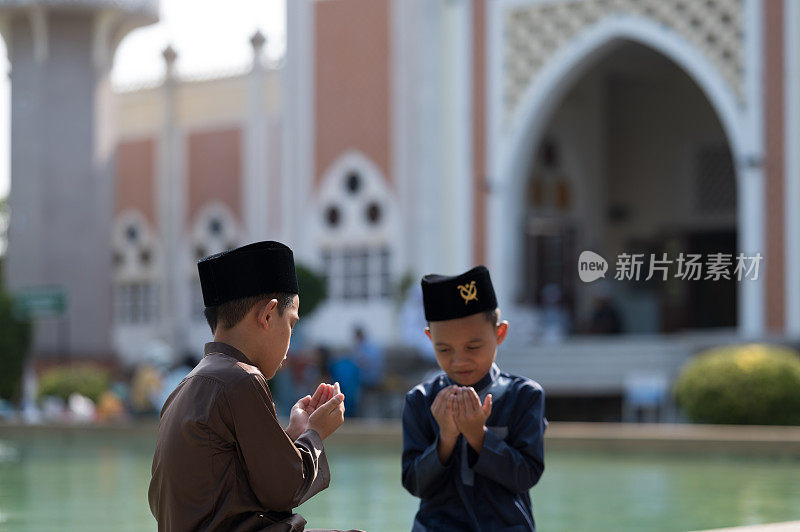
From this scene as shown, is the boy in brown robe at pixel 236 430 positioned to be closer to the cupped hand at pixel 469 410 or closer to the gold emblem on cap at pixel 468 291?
the cupped hand at pixel 469 410

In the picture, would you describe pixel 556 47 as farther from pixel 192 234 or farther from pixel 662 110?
pixel 192 234

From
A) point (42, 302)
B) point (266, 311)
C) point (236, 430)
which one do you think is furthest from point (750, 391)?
point (236, 430)

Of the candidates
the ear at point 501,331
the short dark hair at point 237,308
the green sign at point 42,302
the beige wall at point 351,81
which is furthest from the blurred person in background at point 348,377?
the short dark hair at point 237,308

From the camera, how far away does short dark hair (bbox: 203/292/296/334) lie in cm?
246

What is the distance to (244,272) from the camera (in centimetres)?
243

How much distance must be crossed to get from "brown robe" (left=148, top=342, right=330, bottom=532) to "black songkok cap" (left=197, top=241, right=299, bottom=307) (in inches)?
6.0

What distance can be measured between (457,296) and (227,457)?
0.86 m

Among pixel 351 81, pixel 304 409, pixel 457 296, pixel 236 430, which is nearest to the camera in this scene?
pixel 236 430

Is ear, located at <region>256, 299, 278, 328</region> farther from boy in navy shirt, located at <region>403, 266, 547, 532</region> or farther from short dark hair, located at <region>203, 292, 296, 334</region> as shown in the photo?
boy in navy shirt, located at <region>403, 266, 547, 532</region>

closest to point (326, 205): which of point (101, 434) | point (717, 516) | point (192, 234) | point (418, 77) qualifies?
point (418, 77)

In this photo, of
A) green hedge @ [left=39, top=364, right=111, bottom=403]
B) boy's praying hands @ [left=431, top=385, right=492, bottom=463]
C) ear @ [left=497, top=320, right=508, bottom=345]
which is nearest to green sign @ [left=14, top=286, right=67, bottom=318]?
green hedge @ [left=39, top=364, right=111, bottom=403]

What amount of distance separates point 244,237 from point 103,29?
4017 millimetres

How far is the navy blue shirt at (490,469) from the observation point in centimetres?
294

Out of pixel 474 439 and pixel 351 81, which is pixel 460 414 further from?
pixel 351 81
